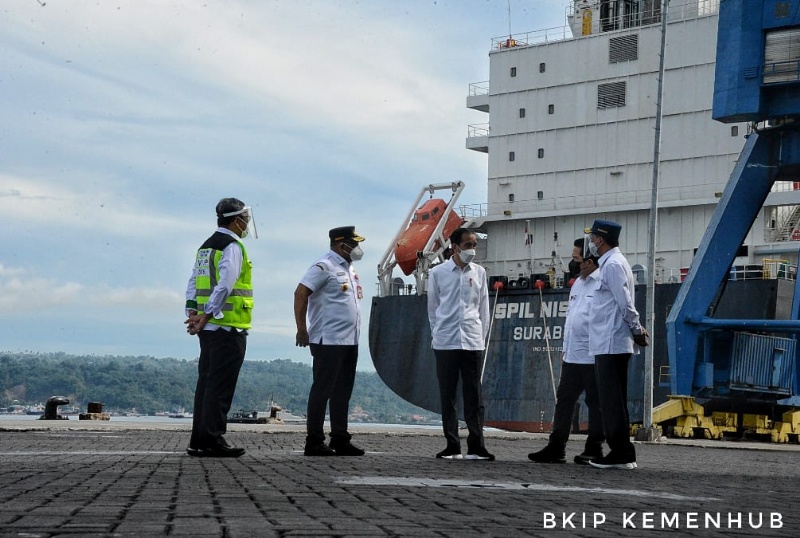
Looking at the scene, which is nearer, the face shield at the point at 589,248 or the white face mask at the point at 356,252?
the face shield at the point at 589,248

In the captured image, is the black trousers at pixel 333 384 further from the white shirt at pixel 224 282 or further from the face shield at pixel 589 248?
the face shield at pixel 589 248

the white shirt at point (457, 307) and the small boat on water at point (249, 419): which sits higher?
the white shirt at point (457, 307)

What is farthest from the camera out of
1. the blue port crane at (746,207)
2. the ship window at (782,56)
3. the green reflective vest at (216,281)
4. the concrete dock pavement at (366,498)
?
the blue port crane at (746,207)

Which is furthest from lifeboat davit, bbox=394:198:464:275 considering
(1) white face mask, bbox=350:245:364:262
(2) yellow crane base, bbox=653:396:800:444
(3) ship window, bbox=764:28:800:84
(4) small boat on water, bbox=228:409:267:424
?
(1) white face mask, bbox=350:245:364:262

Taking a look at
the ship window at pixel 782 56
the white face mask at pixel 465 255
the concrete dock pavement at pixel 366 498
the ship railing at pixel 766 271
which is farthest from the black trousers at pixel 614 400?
the ship railing at pixel 766 271

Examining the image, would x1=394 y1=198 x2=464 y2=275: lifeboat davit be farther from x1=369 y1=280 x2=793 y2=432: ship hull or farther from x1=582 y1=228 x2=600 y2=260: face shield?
x1=582 y1=228 x2=600 y2=260: face shield

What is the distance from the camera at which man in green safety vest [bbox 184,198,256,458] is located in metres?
8.27

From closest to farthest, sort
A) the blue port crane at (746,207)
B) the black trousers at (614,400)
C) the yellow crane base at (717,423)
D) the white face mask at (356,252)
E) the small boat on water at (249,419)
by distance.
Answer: the black trousers at (614,400), the white face mask at (356,252), the blue port crane at (746,207), the yellow crane base at (717,423), the small boat on water at (249,419)

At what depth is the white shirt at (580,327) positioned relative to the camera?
909 cm

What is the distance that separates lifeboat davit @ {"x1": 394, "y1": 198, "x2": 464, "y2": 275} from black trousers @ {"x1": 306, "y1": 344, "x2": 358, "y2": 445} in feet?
81.6

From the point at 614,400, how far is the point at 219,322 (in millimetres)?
2569

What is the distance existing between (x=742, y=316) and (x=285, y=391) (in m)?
101

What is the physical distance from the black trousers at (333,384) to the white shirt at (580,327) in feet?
4.95

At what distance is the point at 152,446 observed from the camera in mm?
10250
